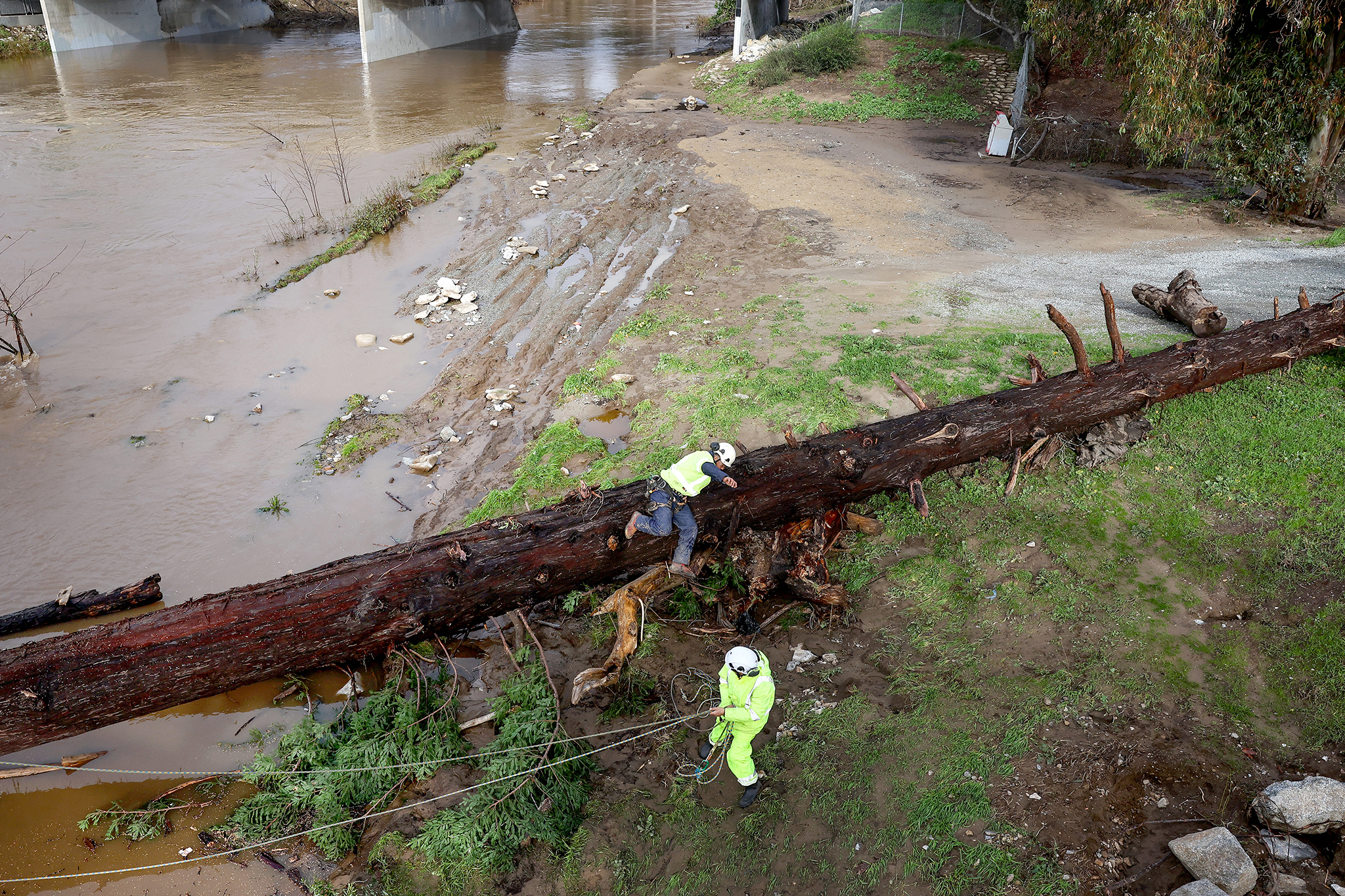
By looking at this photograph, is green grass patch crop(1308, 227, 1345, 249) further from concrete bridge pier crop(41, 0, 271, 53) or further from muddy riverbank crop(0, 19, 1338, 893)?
concrete bridge pier crop(41, 0, 271, 53)

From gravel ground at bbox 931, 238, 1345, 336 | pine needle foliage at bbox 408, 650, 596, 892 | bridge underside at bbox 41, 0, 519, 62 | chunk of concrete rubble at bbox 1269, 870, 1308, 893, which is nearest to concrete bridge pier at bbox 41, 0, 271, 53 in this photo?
bridge underside at bbox 41, 0, 519, 62

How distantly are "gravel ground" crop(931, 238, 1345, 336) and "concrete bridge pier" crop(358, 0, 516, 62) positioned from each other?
95.8 feet

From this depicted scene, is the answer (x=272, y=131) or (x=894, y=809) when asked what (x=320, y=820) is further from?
(x=272, y=131)

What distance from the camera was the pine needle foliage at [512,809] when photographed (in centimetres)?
454

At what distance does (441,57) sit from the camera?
33.7m

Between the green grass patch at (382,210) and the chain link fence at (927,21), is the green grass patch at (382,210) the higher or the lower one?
the lower one

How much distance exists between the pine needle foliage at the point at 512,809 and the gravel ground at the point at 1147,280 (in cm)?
784

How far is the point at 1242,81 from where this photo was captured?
506 inches

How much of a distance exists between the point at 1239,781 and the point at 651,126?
65.5 ft

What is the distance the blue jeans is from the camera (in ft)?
18.4

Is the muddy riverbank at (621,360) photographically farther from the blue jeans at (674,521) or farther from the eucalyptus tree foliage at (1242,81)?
the eucalyptus tree foliage at (1242,81)

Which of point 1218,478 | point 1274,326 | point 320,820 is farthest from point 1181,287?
point 320,820

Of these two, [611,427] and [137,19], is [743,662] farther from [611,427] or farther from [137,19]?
[137,19]

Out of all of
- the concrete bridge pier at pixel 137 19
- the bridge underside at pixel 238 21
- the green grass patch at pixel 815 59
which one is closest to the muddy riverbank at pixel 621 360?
the green grass patch at pixel 815 59
